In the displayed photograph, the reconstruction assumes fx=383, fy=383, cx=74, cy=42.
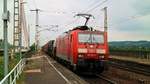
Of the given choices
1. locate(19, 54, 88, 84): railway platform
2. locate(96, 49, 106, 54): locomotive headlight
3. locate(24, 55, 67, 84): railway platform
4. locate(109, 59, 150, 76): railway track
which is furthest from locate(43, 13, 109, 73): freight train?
locate(109, 59, 150, 76): railway track

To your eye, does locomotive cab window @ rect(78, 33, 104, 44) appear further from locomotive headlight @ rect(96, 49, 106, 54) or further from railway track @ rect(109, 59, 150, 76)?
railway track @ rect(109, 59, 150, 76)

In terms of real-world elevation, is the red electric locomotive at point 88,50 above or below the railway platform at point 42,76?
above

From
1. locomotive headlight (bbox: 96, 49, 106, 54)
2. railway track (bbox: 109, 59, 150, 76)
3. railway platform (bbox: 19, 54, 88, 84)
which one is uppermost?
locomotive headlight (bbox: 96, 49, 106, 54)

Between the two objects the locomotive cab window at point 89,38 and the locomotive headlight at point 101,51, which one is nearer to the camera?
the locomotive headlight at point 101,51

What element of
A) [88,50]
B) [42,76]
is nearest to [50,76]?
[42,76]

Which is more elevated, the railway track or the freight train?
the freight train

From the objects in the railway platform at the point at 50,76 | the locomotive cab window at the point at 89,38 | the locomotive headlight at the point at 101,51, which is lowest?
the railway platform at the point at 50,76

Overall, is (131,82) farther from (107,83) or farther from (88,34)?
(88,34)

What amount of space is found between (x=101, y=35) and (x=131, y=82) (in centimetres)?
510

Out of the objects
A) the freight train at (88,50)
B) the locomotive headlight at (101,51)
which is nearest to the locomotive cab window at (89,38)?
the freight train at (88,50)

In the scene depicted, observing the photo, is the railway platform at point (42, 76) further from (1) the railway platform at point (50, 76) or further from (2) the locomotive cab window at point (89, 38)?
(2) the locomotive cab window at point (89, 38)

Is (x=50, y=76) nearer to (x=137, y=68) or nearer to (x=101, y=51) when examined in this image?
(x=101, y=51)

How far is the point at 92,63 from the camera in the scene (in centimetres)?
2386

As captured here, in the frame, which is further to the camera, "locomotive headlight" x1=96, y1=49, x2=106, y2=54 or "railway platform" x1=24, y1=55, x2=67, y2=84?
"locomotive headlight" x1=96, y1=49, x2=106, y2=54
